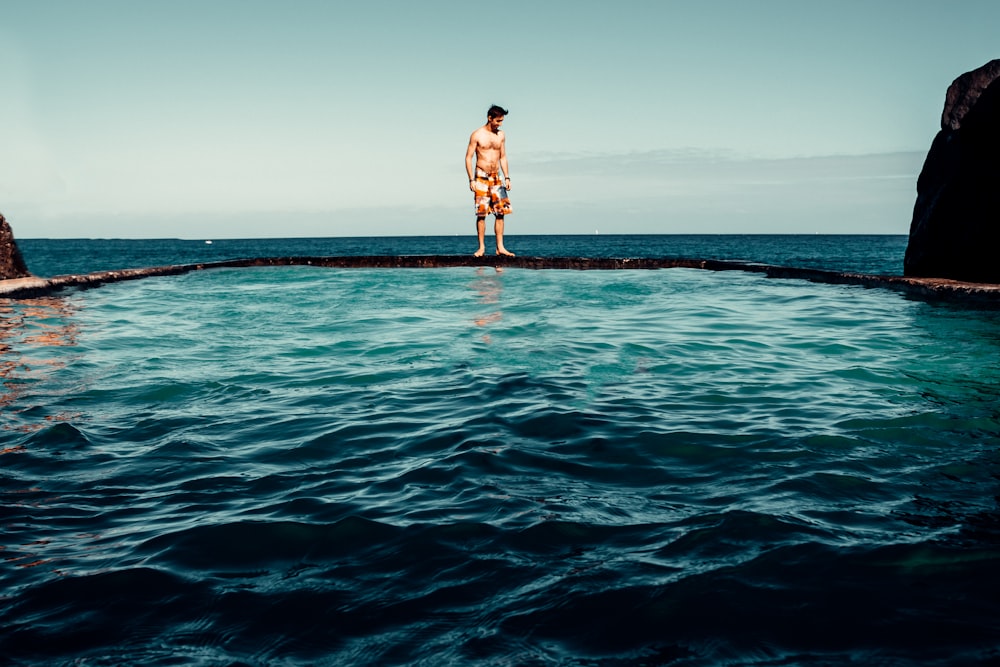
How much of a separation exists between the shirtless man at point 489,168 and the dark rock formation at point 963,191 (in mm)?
7078

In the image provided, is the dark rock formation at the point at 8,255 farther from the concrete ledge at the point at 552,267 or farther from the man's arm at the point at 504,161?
the man's arm at the point at 504,161

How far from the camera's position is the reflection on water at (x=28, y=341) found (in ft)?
15.6

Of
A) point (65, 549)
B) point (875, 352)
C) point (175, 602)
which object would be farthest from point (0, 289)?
point (875, 352)

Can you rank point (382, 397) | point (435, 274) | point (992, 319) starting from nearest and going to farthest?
point (382, 397) < point (992, 319) < point (435, 274)

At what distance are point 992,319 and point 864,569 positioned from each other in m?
6.73

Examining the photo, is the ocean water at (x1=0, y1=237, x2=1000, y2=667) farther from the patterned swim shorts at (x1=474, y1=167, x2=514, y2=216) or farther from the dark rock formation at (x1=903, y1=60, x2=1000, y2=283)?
the patterned swim shorts at (x1=474, y1=167, x2=514, y2=216)

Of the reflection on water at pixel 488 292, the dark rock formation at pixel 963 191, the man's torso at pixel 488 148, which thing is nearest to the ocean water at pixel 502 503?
the reflection on water at pixel 488 292

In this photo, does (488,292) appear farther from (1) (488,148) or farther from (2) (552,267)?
(2) (552,267)

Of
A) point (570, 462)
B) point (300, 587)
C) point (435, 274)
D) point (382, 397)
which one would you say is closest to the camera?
point (300, 587)

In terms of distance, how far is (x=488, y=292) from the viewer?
1029 cm

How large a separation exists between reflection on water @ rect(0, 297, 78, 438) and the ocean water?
5 cm

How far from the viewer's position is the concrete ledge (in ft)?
30.2

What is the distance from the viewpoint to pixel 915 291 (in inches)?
385

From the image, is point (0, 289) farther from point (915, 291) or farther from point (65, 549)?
point (915, 291)
